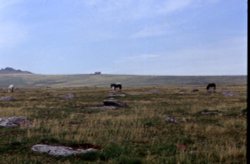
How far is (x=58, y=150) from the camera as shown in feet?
51.4

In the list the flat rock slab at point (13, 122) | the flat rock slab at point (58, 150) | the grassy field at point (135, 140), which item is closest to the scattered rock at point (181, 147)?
the grassy field at point (135, 140)

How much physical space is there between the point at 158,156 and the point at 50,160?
3.60m

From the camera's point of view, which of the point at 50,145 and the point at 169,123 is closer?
the point at 50,145

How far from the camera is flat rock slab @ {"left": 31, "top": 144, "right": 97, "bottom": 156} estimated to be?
→ 15.5m

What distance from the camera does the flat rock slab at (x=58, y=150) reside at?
15.5 meters

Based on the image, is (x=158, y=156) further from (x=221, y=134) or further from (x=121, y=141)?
(x=221, y=134)

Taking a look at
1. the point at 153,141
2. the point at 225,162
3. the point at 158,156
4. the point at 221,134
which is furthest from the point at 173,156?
the point at 221,134

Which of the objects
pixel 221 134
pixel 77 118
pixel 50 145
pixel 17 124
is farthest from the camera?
pixel 77 118

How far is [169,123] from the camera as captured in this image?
→ 85.2 ft

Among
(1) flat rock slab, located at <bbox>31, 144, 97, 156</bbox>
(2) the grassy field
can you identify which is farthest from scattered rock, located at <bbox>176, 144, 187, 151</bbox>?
(1) flat rock slab, located at <bbox>31, 144, 97, 156</bbox>

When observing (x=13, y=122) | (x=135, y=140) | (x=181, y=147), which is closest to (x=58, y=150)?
(x=135, y=140)

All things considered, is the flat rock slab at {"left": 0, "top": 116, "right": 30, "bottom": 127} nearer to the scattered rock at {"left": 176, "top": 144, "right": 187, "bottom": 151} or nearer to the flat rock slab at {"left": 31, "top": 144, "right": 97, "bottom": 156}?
the flat rock slab at {"left": 31, "top": 144, "right": 97, "bottom": 156}

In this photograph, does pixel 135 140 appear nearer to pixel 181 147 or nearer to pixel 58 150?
pixel 181 147

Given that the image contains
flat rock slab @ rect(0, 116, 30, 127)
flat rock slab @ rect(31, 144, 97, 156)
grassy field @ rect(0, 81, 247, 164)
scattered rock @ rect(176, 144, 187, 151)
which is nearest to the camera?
grassy field @ rect(0, 81, 247, 164)
